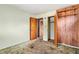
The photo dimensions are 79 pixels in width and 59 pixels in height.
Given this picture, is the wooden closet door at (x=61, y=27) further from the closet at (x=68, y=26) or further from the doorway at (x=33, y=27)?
the doorway at (x=33, y=27)

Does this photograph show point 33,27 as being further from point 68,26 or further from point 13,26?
point 68,26

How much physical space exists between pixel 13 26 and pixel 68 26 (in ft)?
5.26

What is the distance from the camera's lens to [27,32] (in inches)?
96.0

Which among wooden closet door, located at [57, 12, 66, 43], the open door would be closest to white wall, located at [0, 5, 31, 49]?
the open door

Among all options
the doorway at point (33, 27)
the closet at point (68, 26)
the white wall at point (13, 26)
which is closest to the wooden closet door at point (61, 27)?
the closet at point (68, 26)

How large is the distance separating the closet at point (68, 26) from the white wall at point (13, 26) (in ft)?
3.08

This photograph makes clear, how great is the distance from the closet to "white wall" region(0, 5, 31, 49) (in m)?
0.94

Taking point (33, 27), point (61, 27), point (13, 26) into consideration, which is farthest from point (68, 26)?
point (13, 26)

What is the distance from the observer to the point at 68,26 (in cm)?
222

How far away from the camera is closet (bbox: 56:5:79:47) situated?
6.74 ft

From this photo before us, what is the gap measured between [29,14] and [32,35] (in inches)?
25.1

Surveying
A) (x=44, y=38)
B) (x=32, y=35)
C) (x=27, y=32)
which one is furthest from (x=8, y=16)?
(x=44, y=38)

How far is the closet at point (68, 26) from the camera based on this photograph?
2.05 meters

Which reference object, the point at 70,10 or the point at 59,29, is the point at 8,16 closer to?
the point at 59,29
